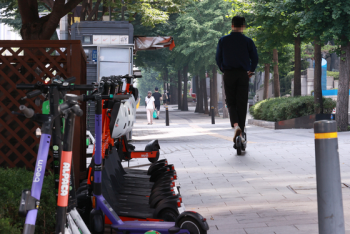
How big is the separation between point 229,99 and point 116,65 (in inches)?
264

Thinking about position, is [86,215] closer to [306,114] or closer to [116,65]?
[116,65]

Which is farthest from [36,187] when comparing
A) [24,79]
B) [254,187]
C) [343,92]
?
[343,92]

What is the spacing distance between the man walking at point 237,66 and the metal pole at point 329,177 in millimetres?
4475

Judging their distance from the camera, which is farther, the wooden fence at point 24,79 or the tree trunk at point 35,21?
the tree trunk at point 35,21

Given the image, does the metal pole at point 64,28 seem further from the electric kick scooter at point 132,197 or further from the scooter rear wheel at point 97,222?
the scooter rear wheel at point 97,222

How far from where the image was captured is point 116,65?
13.6m

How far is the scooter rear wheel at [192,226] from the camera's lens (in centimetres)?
352

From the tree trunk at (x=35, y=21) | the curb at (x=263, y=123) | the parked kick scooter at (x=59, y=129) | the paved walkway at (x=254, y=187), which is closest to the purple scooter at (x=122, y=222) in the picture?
the paved walkway at (x=254, y=187)

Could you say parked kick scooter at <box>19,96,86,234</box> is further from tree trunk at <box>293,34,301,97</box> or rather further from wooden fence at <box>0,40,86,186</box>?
tree trunk at <box>293,34,301,97</box>

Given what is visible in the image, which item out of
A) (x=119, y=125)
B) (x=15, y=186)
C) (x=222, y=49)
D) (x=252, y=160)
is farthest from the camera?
(x=252, y=160)

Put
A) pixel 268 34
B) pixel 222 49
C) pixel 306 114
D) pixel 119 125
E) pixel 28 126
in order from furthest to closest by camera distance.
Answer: pixel 268 34, pixel 306 114, pixel 222 49, pixel 28 126, pixel 119 125

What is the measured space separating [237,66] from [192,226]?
427 cm

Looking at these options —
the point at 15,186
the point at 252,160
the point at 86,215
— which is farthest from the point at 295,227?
the point at 252,160

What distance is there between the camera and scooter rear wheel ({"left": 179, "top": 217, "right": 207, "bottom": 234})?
3518 millimetres
